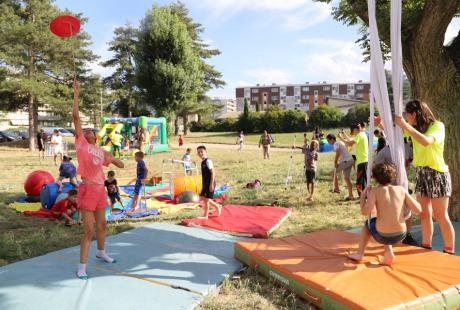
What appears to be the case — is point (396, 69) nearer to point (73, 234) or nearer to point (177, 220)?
point (177, 220)

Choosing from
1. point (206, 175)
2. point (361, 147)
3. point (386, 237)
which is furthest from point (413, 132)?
point (361, 147)

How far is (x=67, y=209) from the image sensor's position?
8.60 meters

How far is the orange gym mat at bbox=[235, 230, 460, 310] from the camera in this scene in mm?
3662

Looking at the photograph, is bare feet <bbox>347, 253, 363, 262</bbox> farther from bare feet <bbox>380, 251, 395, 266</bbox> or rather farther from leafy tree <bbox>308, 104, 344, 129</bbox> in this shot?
leafy tree <bbox>308, 104, 344, 129</bbox>

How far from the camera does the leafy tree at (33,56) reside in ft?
92.1

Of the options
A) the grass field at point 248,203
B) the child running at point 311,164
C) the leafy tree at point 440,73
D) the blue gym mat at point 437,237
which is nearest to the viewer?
the grass field at point 248,203

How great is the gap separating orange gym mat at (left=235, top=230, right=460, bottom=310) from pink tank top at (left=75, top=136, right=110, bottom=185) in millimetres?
2107

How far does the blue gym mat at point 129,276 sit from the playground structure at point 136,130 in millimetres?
18936

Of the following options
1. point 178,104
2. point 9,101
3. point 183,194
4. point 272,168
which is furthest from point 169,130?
point 183,194

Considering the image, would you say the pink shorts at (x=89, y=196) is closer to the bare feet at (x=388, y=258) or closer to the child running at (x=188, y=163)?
the bare feet at (x=388, y=258)

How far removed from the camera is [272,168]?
1664 centimetres

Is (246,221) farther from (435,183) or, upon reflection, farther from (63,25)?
(63,25)

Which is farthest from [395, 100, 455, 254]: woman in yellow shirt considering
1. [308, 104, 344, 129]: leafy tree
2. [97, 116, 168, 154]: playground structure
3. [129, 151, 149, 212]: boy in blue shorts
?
[308, 104, 344, 129]: leafy tree

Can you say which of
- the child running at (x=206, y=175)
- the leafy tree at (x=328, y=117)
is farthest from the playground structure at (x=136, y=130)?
the leafy tree at (x=328, y=117)
